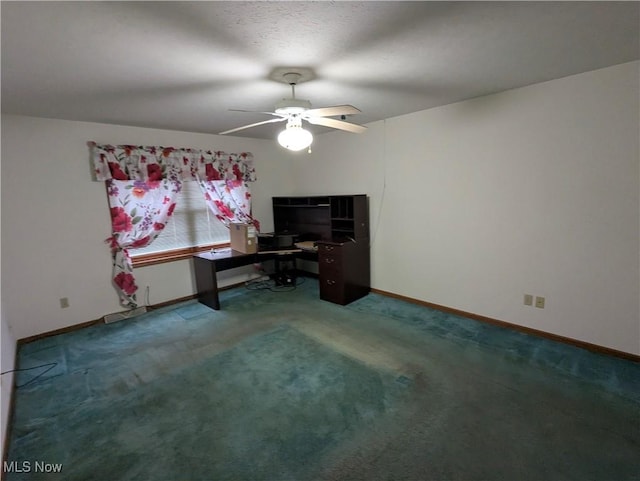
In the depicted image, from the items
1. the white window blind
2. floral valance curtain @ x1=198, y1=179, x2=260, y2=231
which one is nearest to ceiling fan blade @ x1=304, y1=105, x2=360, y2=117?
floral valance curtain @ x1=198, y1=179, x2=260, y2=231

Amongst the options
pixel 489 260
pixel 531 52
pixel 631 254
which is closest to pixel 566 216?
pixel 631 254

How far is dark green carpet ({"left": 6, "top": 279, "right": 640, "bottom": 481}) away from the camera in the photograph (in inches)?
65.4

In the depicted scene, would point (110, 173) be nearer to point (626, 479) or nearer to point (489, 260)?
point (489, 260)

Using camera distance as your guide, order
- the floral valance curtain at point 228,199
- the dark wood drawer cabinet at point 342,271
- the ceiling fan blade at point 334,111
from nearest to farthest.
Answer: the ceiling fan blade at point 334,111 < the dark wood drawer cabinet at point 342,271 < the floral valance curtain at point 228,199

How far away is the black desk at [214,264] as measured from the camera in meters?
3.85

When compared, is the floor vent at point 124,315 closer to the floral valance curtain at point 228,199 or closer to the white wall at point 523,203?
the floral valance curtain at point 228,199

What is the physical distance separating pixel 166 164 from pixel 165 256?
1.19 m

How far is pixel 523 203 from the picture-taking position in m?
2.88

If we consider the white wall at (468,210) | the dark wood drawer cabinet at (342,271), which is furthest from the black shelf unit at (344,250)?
the white wall at (468,210)

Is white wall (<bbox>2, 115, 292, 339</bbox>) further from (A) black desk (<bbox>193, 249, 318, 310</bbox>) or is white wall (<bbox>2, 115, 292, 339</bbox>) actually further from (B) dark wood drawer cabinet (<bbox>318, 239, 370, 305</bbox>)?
(B) dark wood drawer cabinet (<bbox>318, 239, 370, 305</bbox>)

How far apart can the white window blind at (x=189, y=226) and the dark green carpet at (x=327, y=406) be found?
1.33m

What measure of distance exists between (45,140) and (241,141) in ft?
7.44

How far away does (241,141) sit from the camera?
4656 mm

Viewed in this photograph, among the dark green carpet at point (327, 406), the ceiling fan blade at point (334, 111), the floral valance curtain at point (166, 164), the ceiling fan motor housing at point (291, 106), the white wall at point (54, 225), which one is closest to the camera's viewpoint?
the dark green carpet at point (327, 406)
